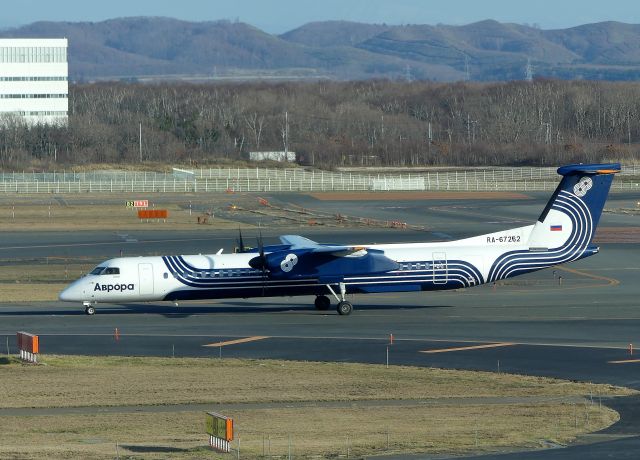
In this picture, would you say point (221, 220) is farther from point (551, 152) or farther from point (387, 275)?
point (551, 152)

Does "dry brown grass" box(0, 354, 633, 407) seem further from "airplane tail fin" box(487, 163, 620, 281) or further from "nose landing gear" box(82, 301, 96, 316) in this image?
"airplane tail fin" box(487, 163, 620, 281)

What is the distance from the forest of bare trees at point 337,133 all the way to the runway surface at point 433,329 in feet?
297

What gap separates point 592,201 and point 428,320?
973 cm

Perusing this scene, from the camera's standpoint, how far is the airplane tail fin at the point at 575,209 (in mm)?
49344

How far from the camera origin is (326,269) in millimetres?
48031

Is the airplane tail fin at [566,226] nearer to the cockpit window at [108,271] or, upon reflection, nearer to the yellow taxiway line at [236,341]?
the yellow taxiway line at [236,341]

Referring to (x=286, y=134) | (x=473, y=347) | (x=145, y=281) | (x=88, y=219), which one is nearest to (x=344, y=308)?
(x=145, y=281)

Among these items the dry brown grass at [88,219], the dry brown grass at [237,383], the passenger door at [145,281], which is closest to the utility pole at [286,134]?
the dry brown grass at [88,219]

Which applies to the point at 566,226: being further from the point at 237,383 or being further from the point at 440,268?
the point at 237,383

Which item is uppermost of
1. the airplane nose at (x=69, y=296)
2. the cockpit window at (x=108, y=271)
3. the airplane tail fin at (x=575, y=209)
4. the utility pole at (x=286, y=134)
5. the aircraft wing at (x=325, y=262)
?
the utility pole at (x=286, y=134)

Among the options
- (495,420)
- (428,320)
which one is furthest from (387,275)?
(495,420)

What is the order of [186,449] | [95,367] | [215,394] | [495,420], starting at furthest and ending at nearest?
[95,367]
[215,394]
[495,420]
[186,449]

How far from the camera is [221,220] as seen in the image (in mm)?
Result: 87688

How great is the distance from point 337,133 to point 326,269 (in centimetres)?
13224
